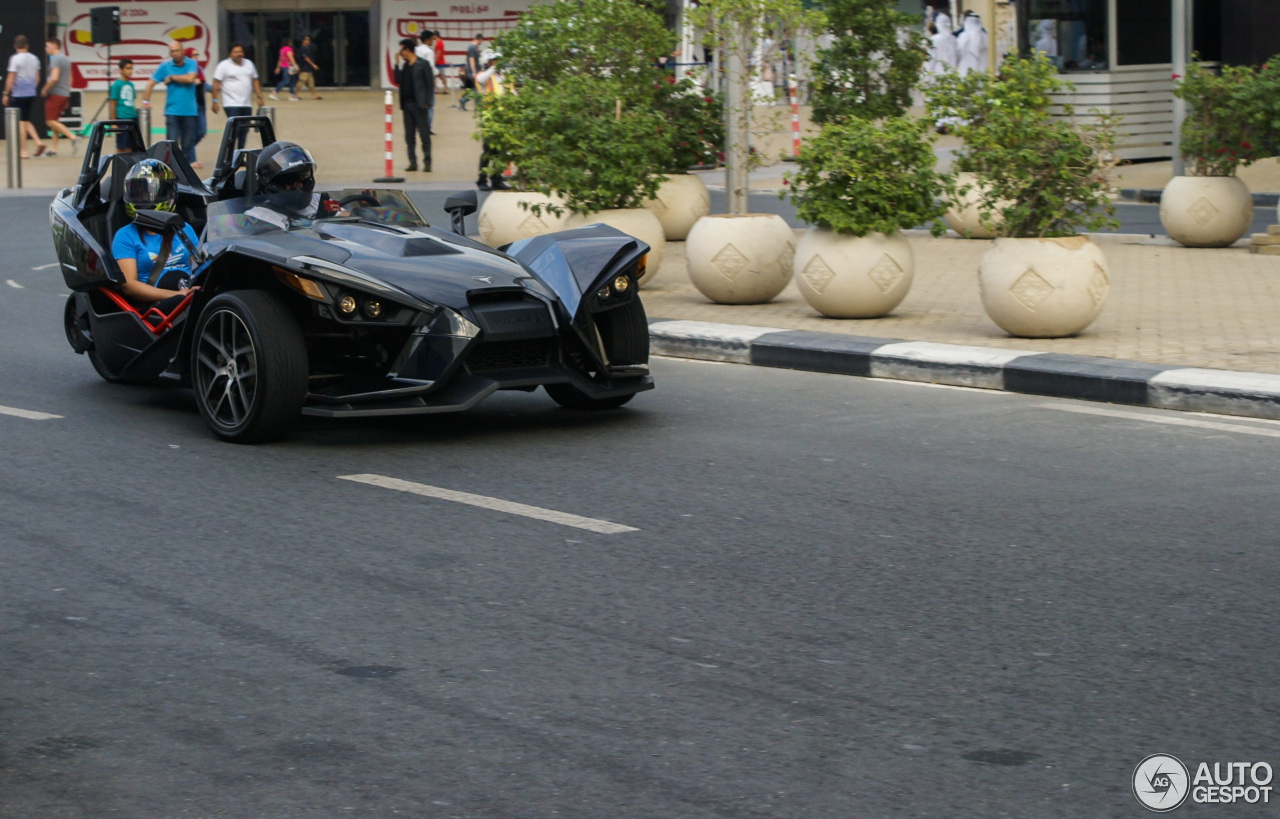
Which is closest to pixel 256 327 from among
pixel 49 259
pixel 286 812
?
pixel 286 812

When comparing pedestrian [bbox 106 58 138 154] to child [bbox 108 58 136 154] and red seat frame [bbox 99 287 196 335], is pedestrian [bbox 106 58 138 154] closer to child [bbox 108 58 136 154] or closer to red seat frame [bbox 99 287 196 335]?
child [bbox 108 58 136 154]

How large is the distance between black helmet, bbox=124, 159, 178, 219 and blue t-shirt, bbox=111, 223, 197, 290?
16 cm

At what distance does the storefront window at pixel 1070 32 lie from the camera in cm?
2288

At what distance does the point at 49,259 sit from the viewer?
16.1 metres

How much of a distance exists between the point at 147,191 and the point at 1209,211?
9930 mm

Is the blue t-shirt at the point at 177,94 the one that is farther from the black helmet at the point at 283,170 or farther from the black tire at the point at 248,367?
the black tire at the point at 248,367

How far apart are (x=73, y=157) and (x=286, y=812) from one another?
29.1 m

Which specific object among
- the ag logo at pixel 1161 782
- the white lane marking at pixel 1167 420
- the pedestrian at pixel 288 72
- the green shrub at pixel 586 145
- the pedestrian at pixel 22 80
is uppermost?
the pedestrian at pixel 288 72

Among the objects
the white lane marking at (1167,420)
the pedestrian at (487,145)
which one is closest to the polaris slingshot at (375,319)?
the white lane marking at (1167,420)

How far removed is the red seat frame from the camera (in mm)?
7961

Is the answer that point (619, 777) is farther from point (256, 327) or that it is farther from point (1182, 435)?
point (1182, 435)

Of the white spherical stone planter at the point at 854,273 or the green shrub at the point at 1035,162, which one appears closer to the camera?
the green shrub at the point at 1035,162

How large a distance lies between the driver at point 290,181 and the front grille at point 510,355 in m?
1.51

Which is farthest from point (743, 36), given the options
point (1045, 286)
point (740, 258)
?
point (1045, 286)
